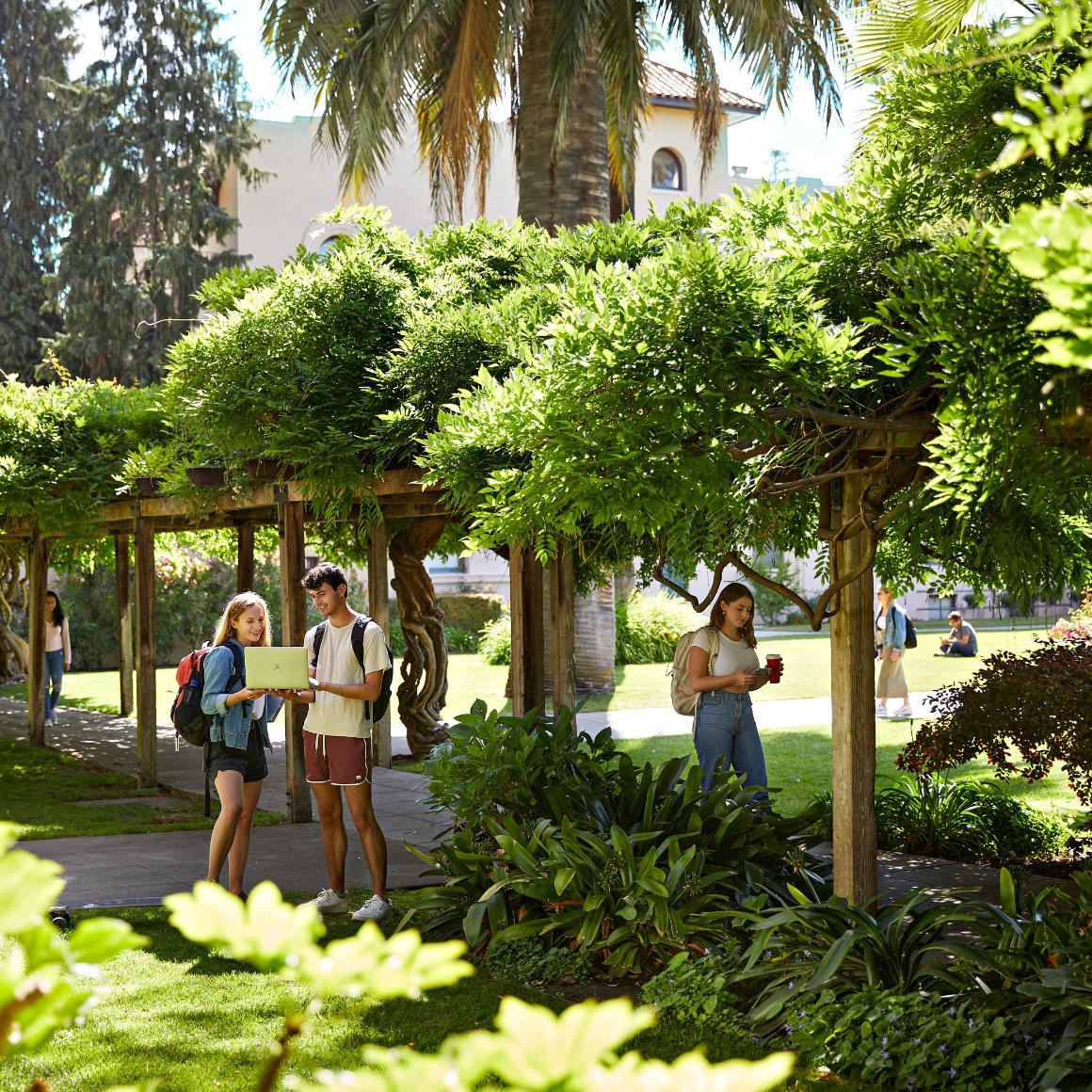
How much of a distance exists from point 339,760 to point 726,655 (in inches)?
91.0

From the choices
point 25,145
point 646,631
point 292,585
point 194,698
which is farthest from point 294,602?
point 25,145

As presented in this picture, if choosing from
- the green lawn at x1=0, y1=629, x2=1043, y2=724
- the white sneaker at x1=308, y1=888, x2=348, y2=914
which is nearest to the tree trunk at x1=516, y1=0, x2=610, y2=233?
the green lawn at x1=0, y1=629, x2=1043, y2=724

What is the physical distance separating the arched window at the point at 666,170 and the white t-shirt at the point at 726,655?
27.6 m

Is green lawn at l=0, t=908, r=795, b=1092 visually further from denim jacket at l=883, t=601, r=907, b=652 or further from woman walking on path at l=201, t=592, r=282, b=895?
denim jacket at l=883, t=601, r=907, b=652

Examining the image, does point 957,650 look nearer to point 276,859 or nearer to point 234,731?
point 276,859

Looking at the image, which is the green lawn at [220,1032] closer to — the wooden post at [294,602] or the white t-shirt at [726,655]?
the white t-shirt at [726,655]

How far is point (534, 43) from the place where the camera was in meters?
14.1

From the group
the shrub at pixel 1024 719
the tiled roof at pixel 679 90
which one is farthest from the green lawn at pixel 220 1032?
the tiled roof at pixel 679 90

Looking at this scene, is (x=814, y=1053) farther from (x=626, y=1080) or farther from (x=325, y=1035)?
(x=626, y=1080)

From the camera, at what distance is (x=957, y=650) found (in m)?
24.4

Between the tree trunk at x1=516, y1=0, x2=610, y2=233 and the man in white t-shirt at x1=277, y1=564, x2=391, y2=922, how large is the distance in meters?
8.12

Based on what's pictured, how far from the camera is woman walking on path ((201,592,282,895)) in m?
7.24

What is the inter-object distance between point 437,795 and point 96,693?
59.7ft

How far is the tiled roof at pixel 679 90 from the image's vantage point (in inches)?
1271
